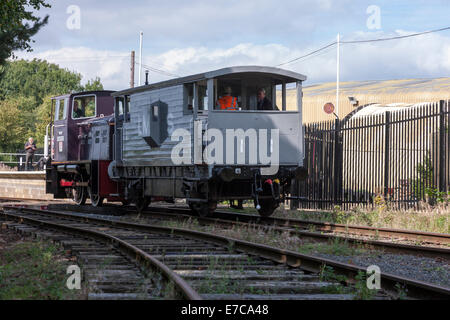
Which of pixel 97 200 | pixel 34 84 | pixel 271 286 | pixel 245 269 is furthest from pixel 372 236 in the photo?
pixel 34 84

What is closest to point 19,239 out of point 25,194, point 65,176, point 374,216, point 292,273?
point 292,273

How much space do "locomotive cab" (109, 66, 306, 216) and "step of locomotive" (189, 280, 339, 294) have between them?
239 inches

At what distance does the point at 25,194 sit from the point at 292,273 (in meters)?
23.0

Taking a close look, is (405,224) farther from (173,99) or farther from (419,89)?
(419,89)

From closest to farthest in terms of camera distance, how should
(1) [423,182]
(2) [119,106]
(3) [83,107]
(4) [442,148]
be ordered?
(4) [442,148] → (1) [423,182] → (2) [119,106] → (3) [83,107]

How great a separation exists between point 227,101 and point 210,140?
109 centimetres

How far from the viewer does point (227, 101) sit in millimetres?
12727

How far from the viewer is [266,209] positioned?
14.0 meters

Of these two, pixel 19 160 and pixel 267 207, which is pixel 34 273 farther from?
pixel 19 160

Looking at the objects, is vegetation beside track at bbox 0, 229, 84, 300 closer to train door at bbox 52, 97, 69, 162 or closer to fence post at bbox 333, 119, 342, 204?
fence post at bbox 333, 119, 342, 204

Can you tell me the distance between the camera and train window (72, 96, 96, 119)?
58.5 feet


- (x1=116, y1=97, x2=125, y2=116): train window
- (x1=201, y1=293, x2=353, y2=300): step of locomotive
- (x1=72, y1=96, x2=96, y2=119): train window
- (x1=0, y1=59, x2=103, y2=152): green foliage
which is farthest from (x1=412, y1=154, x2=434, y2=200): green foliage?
(x1=0, y1=59, x2=103, y2=152): green foliage

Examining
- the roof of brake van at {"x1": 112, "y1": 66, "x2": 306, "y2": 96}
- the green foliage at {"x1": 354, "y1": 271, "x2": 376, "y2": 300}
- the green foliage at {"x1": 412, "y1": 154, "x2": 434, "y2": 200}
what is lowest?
the green foliage at {"x1": 354, "y1": 271, "x2": 376, "y2": 300}

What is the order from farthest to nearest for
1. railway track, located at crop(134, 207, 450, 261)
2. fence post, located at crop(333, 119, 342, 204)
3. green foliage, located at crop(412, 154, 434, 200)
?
fence post, located at crop(333, 119, 342, 204)
green foliage, located at crop(412, 154, 434, 200)
railway track, located at crop(134, 207, 450, 261)
